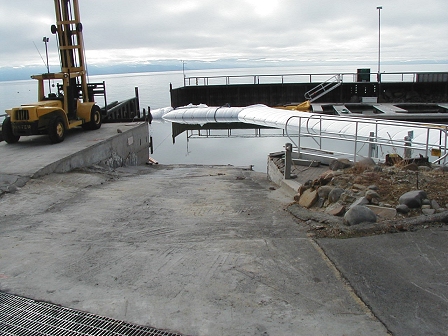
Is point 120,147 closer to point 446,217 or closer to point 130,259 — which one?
point 130,259

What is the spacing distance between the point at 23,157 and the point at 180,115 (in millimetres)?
24154

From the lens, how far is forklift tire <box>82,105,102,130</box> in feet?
54.3

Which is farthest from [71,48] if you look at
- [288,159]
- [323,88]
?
[323,88]

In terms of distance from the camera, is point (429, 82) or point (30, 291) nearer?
point (30, 291)

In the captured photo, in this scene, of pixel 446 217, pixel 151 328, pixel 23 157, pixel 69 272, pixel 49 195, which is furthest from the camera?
pixel 23 157

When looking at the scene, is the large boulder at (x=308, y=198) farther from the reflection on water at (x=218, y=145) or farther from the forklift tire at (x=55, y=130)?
the reflection on water at (x=218, y=145)

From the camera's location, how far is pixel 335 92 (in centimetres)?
3794

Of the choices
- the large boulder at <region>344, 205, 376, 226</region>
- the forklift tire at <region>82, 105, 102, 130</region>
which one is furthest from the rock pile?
the forklift tire at <region>82, 105, 102, 130</region>

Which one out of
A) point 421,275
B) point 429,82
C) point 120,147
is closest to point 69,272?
point 421,275

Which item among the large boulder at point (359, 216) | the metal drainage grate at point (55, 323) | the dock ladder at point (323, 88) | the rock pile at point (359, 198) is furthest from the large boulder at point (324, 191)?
the dock ladder at point (323, 88)

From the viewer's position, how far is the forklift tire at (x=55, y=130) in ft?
44.5

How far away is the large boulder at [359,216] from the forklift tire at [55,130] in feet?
34.9

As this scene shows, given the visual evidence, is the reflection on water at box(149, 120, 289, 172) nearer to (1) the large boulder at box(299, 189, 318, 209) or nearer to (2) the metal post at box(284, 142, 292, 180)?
(2) the metal post at box(284, 142, 292, 180)

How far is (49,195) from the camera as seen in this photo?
8.55m
